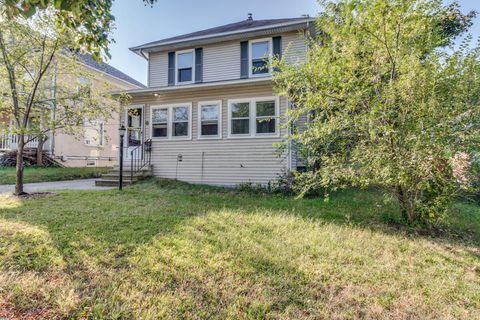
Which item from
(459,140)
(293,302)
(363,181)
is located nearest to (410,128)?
(459,140)

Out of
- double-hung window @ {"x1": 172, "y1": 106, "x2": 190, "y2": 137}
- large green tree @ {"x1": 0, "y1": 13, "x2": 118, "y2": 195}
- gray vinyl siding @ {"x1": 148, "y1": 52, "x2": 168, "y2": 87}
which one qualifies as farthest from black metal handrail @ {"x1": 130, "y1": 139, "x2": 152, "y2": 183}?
gray vinyl siding @ {"x1": 148, "y1": 52, "x2": 168, "y2": 87}

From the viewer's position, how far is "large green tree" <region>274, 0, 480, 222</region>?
4.05m

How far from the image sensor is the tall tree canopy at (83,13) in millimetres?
2584

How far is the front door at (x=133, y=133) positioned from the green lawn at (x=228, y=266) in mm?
5871

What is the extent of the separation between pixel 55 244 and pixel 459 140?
578 cm

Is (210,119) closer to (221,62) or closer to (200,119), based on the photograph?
(200,119)

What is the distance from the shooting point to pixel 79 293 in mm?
2467

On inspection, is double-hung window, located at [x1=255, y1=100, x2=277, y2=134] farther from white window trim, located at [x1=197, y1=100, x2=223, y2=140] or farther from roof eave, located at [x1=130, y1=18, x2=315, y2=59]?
roof eave, located at [x1=130, y1=18, x2=315, y2=59]

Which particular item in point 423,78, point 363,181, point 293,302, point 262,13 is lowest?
point 293,302

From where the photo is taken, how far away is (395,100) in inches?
175

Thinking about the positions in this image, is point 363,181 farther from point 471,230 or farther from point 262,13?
point 262,13

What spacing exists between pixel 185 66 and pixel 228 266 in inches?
424

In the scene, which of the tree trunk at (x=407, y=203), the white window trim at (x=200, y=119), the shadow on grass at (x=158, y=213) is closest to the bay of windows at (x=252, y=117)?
the white window trim at (x=200, y=119)

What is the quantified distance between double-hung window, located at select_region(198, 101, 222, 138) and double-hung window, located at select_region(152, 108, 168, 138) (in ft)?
4.89
